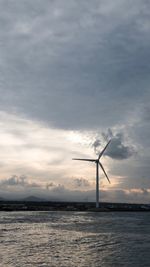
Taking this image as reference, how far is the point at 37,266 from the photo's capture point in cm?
4072

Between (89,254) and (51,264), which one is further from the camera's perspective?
(89,254)

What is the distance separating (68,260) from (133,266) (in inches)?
315

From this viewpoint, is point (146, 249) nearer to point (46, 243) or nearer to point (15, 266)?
point (46, 243)

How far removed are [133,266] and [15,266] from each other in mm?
12713

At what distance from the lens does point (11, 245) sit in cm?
5856

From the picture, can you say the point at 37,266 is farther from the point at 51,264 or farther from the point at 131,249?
the point at 131,249

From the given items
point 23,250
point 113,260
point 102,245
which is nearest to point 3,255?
point 23,250

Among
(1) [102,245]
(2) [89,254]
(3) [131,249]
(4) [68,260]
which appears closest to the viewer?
(4) [68,260]

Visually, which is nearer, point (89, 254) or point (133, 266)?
point (133, 266)

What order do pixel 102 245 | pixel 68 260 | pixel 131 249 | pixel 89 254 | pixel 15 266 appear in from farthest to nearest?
pixel 102 245
pixel 131 249
pixel 89 254
pixel 68 260
pixel 15 266

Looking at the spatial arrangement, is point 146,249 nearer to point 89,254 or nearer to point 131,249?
point 131,249

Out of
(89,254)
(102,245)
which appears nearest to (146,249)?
(102,245)

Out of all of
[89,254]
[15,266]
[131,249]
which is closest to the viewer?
[15,266]

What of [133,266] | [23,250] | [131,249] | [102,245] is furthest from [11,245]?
[133,266]
